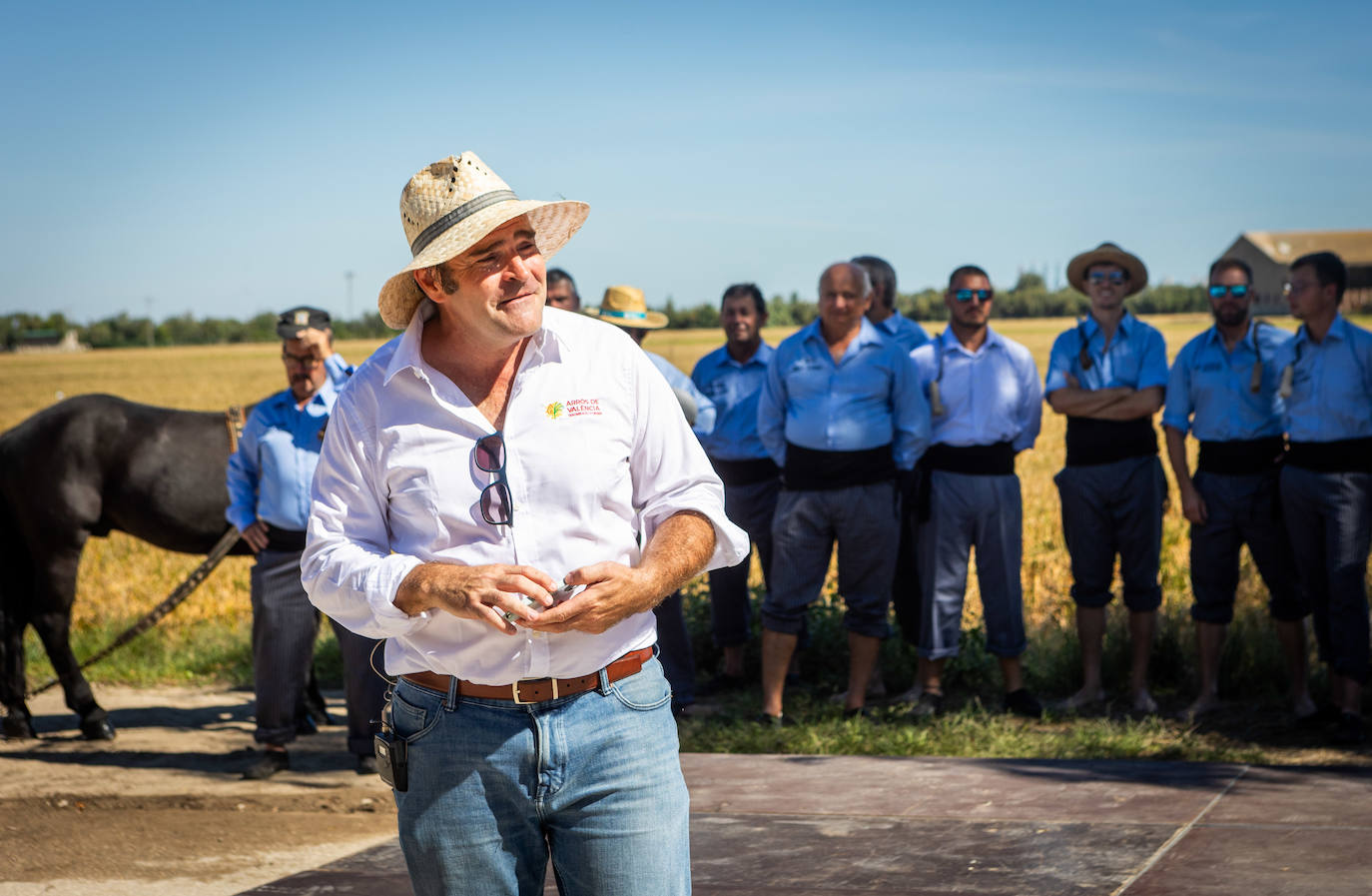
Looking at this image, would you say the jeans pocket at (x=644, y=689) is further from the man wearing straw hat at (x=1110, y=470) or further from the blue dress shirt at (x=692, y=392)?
the man wearing straw hat at (x=1110, y=470)

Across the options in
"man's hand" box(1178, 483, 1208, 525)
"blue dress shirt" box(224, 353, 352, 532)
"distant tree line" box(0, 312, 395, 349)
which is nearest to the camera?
"blue dress shirt" box(224, 353, 352, 532)

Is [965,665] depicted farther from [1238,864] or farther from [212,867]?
[212,867]

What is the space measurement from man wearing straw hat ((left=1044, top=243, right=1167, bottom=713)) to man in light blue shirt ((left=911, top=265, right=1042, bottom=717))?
26 centimetres

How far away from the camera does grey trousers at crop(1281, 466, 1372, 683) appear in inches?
253

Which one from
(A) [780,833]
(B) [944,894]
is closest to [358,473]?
(B) [944,894]

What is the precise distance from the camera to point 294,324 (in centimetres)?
671

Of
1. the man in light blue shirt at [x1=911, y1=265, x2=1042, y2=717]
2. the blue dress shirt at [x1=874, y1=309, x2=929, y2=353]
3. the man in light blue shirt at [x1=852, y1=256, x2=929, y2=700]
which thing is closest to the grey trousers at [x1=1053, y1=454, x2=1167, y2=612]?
the man in light blue shirt at [x1=911, y1=265, x2=1042, y2=717]

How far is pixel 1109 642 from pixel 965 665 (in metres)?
0.83

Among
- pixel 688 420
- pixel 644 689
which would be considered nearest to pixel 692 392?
pixel 688 420

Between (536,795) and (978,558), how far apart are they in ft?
17.1

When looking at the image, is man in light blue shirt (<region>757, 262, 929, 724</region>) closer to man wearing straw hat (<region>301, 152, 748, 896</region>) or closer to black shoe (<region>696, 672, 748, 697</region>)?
black shoe (<region>696, 672, 748, 697</region>)

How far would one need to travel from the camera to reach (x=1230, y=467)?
695cm

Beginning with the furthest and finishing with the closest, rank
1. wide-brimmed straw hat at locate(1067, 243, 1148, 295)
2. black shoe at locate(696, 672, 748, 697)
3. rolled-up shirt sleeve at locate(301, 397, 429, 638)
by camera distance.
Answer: black shoe at locate(696, 672, 748, 697) < wide-brimmed straw hat at locate(1067, 243, 1148, 295) < rolled-up shirt sleeve at locate(301, 397, 429, 638)

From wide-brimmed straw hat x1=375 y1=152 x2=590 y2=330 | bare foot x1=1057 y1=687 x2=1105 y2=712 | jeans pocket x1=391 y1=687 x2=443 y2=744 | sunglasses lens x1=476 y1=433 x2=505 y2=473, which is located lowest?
bare foot x1=1057 y1=687 x2=1105 y2=712
